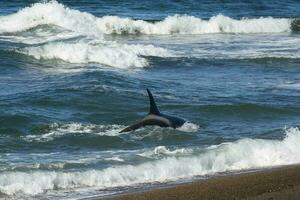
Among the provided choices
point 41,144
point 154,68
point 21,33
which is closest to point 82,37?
point 21,33

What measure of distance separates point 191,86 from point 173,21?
54.2 feet

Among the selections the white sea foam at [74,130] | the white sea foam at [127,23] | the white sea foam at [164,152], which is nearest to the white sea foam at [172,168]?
the white sea foam at [164,152]

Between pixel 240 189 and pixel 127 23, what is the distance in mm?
26148

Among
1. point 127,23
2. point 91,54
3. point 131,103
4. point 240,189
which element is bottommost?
point 127,23

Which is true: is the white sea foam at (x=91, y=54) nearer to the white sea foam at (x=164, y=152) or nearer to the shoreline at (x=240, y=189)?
the white sea foam at (x=164, y=152)

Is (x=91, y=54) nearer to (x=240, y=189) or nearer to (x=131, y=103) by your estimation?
(x=131, y=103)

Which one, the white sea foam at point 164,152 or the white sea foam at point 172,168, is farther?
the white sea foam at point 164,152

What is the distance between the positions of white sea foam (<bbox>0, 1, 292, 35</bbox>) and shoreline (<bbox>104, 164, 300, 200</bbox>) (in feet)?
76.0

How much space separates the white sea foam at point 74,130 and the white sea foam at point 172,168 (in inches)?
94.9

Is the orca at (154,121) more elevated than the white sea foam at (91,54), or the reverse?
the orca at (154,121)

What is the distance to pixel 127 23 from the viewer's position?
34750 mm

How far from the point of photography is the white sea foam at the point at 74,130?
1412cm

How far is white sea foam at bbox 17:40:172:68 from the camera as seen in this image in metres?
23.8

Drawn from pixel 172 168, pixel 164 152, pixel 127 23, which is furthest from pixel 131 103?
pixel 127 23
